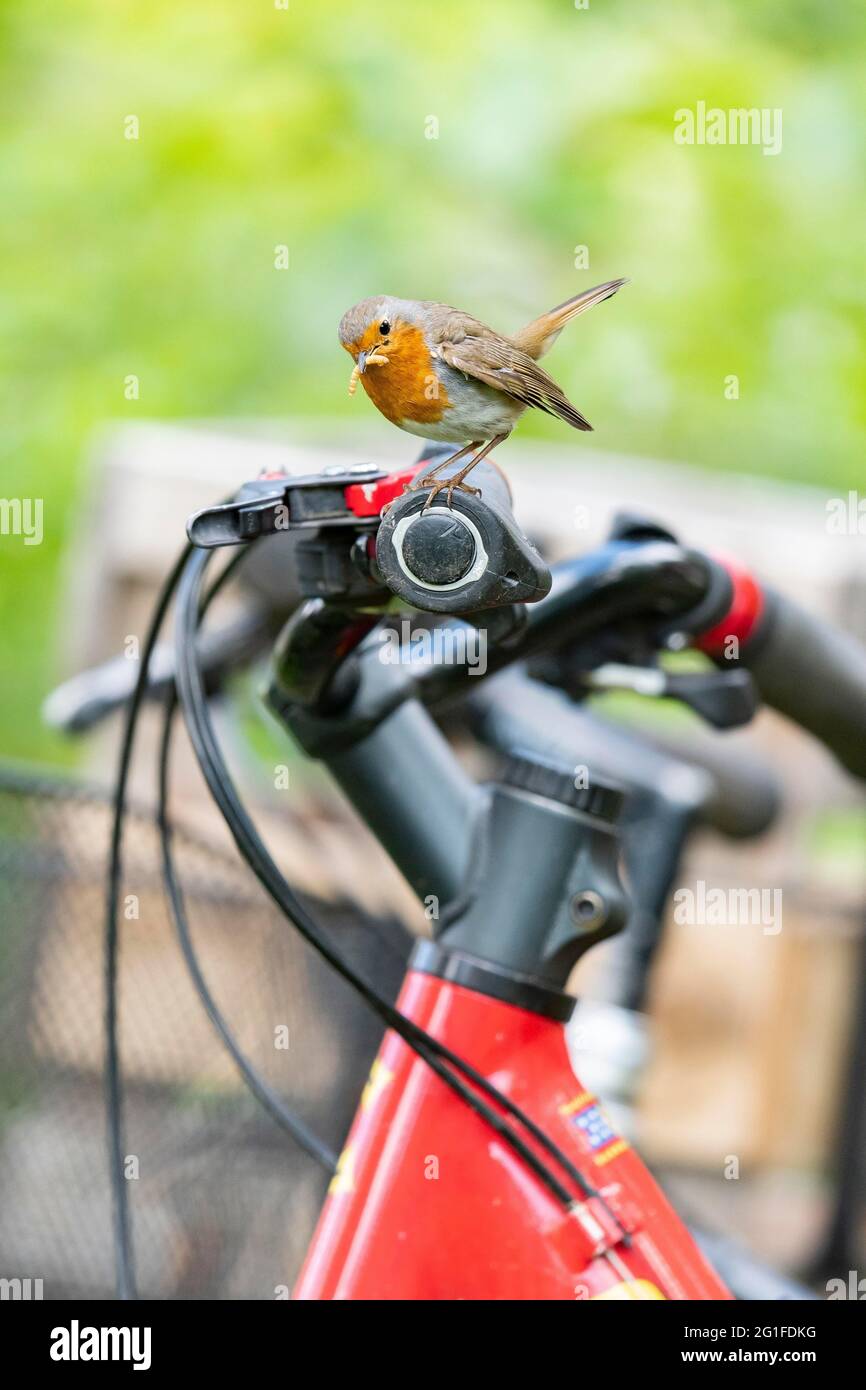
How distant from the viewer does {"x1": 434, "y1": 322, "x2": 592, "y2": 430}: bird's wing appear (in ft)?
2.09

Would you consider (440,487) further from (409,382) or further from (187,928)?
(187,928)

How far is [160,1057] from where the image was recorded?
4.42 feet

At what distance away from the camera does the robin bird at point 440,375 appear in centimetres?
61

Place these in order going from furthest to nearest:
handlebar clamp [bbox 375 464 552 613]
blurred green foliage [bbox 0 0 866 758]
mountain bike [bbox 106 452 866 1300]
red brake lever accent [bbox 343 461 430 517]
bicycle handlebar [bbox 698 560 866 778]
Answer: blurred green foliage [bbox 0 0 866 758], bicycle handlebar [bbox 698 560 866 778], mountain bike [bbox 106 452 866 1300], red brake lever accent [bbox 343 461 430 517], handlebar clamp [bbox 375 464 552 613]

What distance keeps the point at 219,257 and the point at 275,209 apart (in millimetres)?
255

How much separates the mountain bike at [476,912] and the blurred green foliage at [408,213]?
342cm

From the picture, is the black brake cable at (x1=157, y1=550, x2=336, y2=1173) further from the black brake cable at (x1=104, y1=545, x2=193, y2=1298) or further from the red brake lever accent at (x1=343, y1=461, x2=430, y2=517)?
the red brake lever accent at (x1=343, y1=461, x2=430, y2=517)

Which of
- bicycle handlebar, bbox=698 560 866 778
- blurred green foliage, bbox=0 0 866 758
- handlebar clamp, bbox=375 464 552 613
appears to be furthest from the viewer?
blurred green foliage, bbox=0 0 866 758

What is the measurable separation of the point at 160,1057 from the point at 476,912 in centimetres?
62

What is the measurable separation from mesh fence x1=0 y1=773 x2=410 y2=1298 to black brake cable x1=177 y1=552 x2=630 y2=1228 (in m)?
0.49

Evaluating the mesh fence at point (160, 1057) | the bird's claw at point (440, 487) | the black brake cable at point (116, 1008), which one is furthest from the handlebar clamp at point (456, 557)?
the mesh fence at point (160, 1057)

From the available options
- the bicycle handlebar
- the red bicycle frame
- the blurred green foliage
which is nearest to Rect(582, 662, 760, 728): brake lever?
the bicycle handlebar

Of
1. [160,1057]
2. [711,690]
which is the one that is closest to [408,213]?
[160,1057]

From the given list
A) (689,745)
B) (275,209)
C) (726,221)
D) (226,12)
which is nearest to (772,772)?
(689,745)
